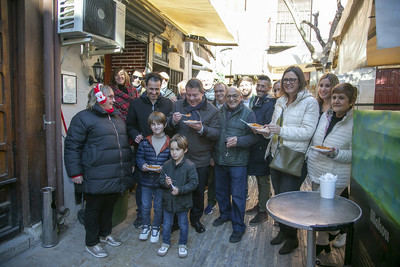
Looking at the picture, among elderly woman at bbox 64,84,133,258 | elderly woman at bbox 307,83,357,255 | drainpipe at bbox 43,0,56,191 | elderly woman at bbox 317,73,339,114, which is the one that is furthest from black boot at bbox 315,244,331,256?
drainpipe at bbox 43,0,56,191

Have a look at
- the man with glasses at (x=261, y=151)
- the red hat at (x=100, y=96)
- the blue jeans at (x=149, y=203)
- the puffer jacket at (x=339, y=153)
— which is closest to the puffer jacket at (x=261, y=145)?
the man with glasses at (x=261, y=151)

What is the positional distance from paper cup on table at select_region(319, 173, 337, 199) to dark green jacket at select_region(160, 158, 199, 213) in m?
1.39

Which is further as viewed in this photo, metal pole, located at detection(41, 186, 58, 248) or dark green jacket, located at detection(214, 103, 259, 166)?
dark green jacket, located at detection(214, 103, 259, 166)

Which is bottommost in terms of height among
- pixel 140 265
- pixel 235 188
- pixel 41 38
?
pixel 140 265

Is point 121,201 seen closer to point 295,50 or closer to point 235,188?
point 235,188

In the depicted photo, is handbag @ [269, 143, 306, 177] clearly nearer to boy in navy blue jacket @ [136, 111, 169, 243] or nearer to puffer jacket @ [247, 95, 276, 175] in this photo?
puffer jacket @ [247, 95, 276, 175]

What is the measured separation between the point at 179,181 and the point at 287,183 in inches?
47.3

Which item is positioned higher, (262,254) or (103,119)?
(103,119)

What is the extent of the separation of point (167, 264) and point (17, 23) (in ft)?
9.99

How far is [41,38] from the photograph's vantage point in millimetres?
3475

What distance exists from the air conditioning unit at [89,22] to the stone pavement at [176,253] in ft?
8.00

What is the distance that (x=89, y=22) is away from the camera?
11.6 feet

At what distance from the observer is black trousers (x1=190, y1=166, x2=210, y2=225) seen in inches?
153

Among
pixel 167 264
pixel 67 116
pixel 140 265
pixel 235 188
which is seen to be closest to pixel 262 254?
pixel 235 188
